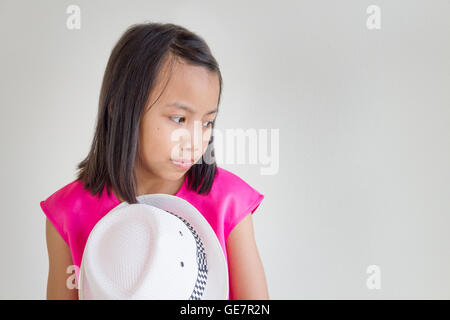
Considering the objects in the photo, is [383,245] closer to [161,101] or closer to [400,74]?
[400,74]

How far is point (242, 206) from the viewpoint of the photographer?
0.79 metres

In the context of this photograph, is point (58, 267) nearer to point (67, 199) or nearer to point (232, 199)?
point (67, 199)

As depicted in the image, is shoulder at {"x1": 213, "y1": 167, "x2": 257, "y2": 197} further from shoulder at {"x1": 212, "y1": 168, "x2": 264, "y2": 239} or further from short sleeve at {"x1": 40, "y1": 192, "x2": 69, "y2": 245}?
short sleeve at {"x1": 40, "y1": 192, "x2": 69, "y2": 245}

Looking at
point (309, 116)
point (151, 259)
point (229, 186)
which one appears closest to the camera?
point (151, 259)

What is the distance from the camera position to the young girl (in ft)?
2.27

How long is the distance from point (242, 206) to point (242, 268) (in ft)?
0.34

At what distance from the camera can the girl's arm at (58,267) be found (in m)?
0.79

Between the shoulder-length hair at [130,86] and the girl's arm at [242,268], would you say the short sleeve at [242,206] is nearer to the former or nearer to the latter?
the girl's arm at [242,268]

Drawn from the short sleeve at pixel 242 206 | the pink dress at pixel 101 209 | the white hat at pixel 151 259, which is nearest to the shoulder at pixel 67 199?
the pink dress at pixel 101 209

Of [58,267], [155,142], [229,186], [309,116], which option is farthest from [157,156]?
[309,116]

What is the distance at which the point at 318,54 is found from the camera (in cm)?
96

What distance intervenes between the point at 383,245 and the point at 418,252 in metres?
0.07

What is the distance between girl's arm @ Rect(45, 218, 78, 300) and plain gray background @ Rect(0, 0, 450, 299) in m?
0.21

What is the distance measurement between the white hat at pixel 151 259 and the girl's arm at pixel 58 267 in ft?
0.55
